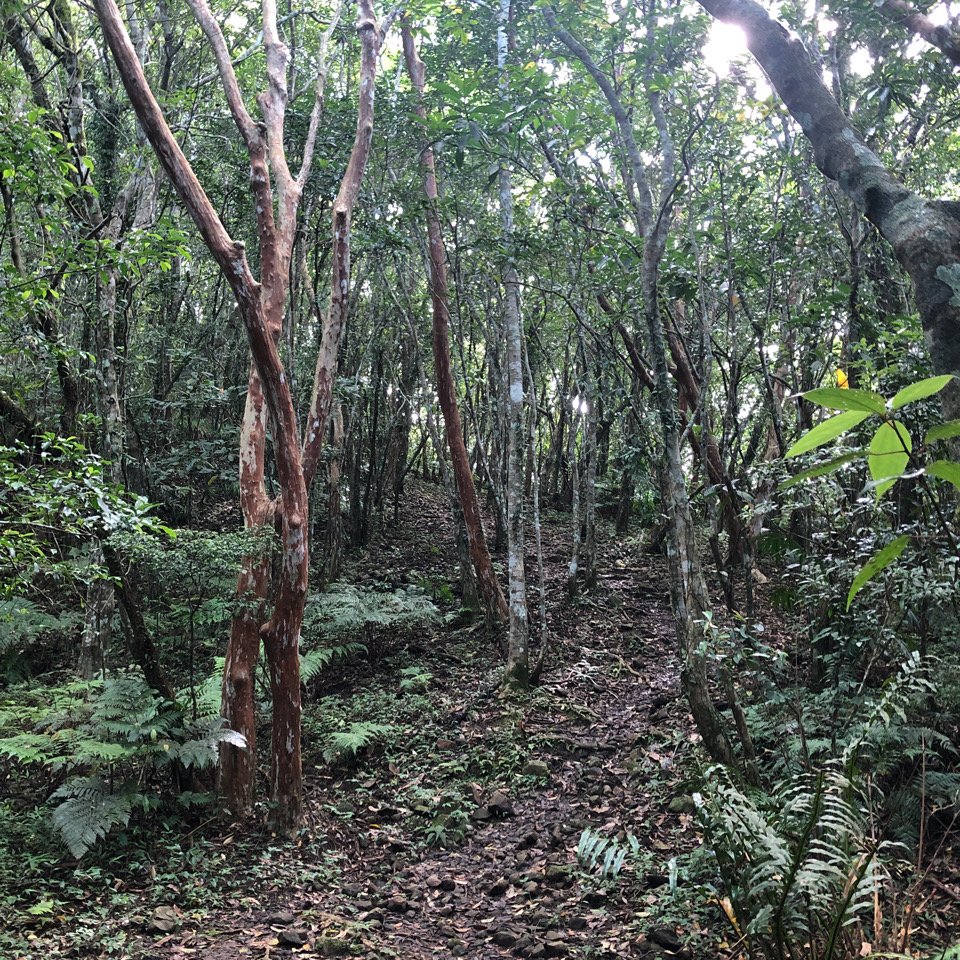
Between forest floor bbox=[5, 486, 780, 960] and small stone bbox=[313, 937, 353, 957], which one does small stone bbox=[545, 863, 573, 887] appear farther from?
small stone bbox=[313, 937, 353, 957]

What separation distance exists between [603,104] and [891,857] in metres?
6.75

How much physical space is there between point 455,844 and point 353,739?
152 centimetres

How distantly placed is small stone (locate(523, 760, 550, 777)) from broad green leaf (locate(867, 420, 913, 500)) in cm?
629

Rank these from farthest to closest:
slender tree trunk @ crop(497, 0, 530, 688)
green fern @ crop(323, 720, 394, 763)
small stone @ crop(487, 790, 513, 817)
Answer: slender tree trunk @ crop(497, 0, 530, 688), green fern @ crop(323, 720, 394, 763), small stone @ crop(487, 790, 513, 817)

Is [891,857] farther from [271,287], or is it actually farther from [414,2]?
[414,2]

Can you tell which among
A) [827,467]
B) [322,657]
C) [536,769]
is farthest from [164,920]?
[827,467]

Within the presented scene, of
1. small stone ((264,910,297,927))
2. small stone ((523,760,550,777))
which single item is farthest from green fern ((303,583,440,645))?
small stone ((264,910,297,927))

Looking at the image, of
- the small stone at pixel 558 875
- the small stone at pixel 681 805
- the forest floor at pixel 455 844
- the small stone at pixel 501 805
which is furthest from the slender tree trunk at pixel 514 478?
the small stone at pixel 558 875

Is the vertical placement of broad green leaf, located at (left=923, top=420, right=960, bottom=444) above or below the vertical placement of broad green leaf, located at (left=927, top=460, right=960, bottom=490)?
above

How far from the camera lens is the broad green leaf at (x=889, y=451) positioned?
0.67 m

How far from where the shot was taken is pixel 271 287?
578 centimetres

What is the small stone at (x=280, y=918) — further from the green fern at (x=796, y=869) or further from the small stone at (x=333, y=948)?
the green fern at (x=796, y=869)

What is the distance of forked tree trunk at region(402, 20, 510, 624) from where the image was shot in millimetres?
9500

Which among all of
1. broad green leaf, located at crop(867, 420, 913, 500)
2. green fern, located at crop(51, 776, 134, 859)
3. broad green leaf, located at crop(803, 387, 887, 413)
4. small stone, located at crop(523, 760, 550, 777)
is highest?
broad green leaf, located at crop(803, 387, 887, 413)
